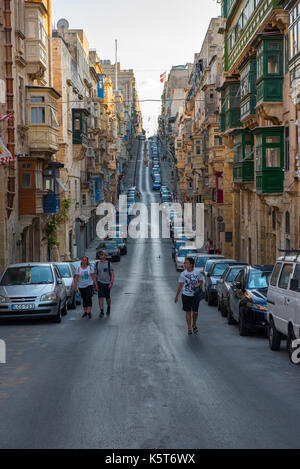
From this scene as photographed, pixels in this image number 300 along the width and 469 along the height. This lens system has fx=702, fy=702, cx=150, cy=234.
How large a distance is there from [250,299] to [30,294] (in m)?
5.72

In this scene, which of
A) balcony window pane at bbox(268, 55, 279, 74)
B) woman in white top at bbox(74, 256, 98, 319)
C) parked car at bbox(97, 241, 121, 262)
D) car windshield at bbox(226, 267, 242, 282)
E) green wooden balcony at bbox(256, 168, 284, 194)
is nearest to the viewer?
woman in white top at bbox(74, 256, 98, 319)

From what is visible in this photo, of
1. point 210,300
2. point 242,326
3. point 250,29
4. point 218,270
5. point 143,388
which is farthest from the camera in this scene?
point 250,29

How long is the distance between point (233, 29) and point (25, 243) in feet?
55.9

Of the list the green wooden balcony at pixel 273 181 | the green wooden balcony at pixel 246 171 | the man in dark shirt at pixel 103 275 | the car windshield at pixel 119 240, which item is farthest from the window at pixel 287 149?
the car windshield at pixel 119 240

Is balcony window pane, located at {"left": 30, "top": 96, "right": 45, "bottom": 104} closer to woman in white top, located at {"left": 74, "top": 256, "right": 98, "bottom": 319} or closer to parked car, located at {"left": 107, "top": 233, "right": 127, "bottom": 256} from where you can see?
woman in white top, located at {"left": 74, "top": 256, "right": 98, "bottom": 319}

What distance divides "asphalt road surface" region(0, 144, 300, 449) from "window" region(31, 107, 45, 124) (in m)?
18.5

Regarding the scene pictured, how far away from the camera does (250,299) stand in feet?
52.2

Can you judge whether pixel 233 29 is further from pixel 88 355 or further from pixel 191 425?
pixel 191 425

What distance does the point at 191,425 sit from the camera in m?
7.41

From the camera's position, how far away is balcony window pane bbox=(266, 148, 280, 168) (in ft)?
94.7

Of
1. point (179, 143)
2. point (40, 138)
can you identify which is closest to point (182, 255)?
point (40, 138)

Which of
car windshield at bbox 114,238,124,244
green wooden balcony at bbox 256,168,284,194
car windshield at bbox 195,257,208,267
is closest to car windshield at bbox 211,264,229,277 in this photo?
green wooden balcony at bbox 256,168,284,194

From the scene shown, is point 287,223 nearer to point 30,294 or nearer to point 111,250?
point 30,294
